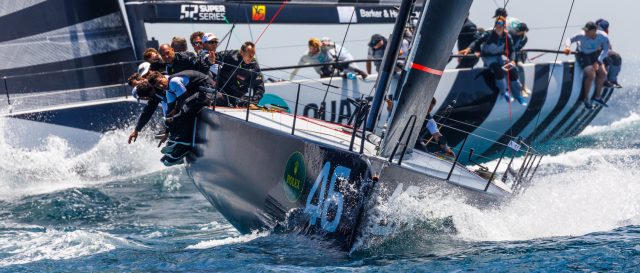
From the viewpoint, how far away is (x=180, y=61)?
771 cm

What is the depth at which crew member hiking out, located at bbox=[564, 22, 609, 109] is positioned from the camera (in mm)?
13023

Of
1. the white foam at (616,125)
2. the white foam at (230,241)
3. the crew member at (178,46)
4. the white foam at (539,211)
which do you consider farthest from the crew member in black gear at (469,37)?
the white foam at (230,241)

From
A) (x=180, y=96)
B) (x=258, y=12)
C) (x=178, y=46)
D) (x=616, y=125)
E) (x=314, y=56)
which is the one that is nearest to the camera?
(x=180, y=96)

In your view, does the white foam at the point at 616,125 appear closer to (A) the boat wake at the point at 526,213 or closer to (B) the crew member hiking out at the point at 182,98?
(A) the boat wake at the point at 526,213

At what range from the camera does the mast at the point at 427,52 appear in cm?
626

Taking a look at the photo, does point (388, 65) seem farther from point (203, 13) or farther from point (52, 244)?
point (203, 13)

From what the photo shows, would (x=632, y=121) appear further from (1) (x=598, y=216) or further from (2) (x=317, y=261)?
(2) (x=317, y=261)

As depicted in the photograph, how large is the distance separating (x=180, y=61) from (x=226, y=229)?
144cm

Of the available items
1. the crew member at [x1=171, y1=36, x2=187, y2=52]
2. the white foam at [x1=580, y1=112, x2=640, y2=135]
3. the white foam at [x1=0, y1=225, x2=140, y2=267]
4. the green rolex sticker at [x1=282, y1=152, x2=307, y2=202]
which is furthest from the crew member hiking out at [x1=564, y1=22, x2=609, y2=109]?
the white foam at [x1=0, y1=225, x2=140, y2=267]

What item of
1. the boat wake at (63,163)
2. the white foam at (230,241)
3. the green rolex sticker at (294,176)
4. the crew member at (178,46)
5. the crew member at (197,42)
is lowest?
the boat wake at (63,163)

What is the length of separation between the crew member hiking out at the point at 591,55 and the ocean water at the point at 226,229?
2.98m

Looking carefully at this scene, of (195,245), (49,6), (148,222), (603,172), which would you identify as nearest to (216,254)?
(195,245)

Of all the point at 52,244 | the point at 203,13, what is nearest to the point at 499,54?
the point at 203,13

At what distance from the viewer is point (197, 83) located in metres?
7.18
